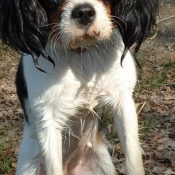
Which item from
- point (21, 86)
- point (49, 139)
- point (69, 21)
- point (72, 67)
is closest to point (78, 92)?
point (72, 67)

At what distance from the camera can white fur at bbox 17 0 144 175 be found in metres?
3.73

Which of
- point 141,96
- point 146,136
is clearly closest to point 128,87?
point 146,136

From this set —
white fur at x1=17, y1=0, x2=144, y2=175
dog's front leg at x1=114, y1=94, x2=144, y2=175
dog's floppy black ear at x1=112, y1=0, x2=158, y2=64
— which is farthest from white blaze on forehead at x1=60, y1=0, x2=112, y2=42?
dog's front leg at x1=114, y1=94, x2=144, y2=175

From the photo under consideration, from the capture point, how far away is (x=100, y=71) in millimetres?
3834

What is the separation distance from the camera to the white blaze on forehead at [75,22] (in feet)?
10.9

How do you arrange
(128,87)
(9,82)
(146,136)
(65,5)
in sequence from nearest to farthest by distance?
(65,5) → (128,87) → (146,136) → (9,82)

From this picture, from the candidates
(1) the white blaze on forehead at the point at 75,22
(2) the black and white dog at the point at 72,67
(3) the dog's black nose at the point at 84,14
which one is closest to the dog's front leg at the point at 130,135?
(2) the black and white dog at the point at 72,67

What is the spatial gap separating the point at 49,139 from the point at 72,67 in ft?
1.79

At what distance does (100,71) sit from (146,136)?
5.16 feet

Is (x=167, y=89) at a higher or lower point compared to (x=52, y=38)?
lower

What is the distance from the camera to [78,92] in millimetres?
3805

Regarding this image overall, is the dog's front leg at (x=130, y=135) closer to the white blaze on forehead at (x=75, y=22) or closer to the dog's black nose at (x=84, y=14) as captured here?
the white blaze on forehead at (x=75, y=22)

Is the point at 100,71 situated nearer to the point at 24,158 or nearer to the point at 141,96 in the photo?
the point at 24,158

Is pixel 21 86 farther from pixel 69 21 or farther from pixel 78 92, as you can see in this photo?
pixel 69 21
